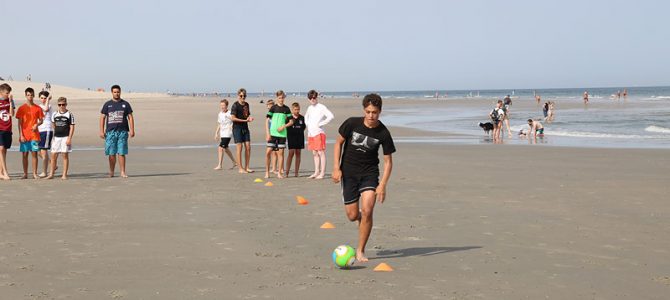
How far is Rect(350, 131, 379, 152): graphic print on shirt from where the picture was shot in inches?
293

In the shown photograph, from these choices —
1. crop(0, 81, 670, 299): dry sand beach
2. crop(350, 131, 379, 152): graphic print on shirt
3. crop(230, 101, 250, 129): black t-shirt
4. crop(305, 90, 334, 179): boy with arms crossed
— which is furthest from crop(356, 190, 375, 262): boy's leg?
crop(230, 101, 250, 129): black t-shirt

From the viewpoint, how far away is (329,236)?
349 inches

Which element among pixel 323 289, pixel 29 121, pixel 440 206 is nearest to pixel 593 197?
pixel 440 206

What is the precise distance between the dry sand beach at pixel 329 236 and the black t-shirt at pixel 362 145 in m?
0.93

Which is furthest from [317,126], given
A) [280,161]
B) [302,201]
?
[302,201]

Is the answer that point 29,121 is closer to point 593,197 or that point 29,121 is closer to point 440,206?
point 440,206

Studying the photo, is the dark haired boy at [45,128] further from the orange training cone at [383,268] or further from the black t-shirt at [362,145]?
the orange training cone at [383,268]

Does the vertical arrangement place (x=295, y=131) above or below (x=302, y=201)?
above

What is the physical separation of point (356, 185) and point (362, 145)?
0.40 m

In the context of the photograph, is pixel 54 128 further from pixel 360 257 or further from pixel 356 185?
pixel 360 257

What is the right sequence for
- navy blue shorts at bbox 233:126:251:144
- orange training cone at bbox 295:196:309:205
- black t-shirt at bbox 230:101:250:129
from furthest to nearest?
navy blue shorts at bbox 233:126:251:144, black t-shirt at bbox 230:101:250:129, orange training cone at bbox 295:196:309:205

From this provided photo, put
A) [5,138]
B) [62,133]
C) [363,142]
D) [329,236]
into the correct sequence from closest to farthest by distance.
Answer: [363,142] < [329,236] < [5,138] < [62,133]

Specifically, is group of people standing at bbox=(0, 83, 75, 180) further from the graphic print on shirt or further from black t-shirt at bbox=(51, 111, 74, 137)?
the graphic print on shirt

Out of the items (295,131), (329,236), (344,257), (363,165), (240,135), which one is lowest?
(329,236)
